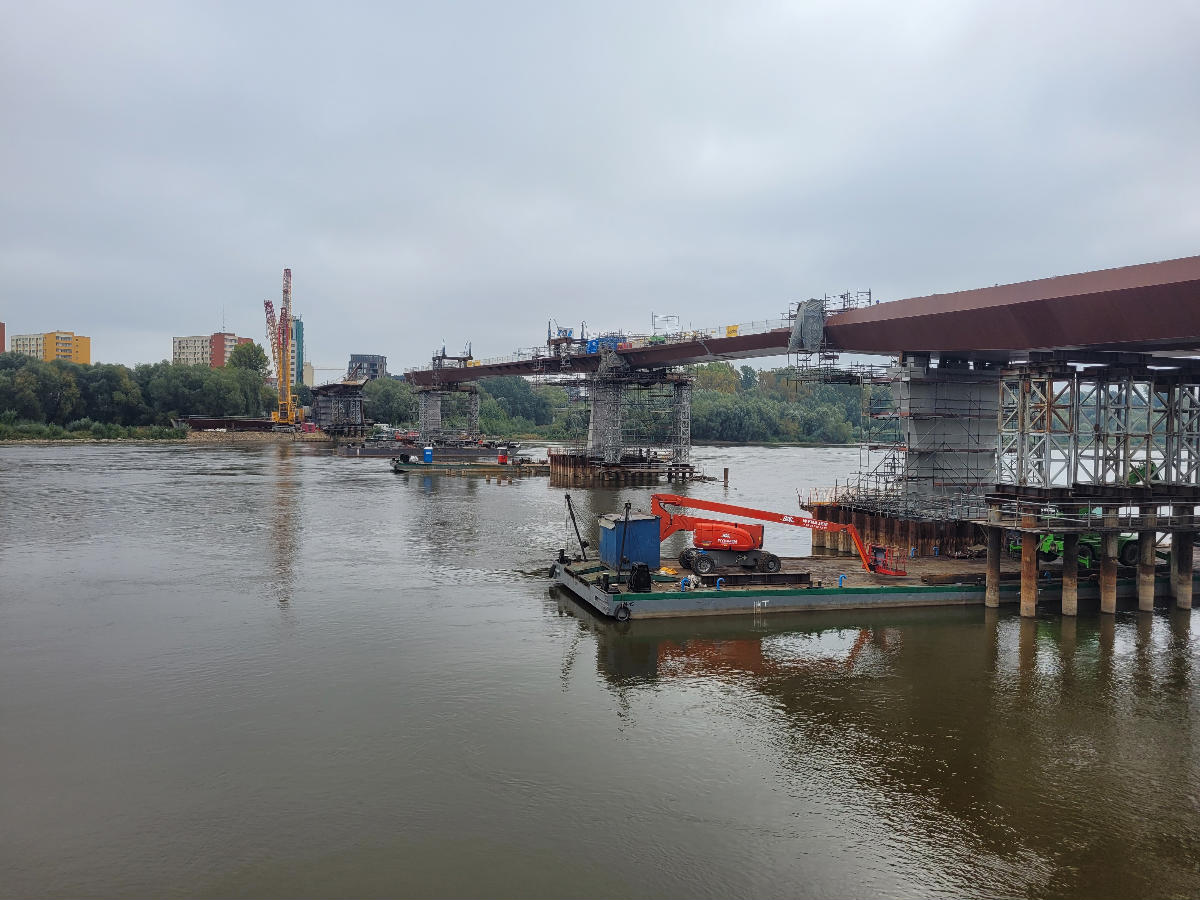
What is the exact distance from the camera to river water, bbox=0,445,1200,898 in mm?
15523

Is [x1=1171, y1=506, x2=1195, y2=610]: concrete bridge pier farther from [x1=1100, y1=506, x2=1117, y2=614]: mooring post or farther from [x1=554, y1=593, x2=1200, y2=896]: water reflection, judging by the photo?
[x1=1100, y1=506, x2=1117, y2=614]: mooring post

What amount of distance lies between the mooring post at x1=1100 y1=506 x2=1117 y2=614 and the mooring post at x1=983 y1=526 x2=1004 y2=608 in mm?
4010

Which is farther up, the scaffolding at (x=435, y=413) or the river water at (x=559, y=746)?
the scaffolding at (x=435, y=413)

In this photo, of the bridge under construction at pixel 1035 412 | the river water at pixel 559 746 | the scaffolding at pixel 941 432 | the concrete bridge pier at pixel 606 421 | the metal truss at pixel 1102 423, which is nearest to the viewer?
the river water at pixel 559 746

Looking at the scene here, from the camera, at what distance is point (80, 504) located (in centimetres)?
6656

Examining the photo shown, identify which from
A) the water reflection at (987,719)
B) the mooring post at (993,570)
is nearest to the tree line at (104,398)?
the water reflection at (987,719)

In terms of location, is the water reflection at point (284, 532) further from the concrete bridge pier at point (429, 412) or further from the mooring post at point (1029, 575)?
the concrete bridge pier at point (429, 412)

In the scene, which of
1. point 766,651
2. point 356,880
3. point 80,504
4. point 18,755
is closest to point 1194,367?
point 766,651

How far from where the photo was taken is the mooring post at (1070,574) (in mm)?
34031

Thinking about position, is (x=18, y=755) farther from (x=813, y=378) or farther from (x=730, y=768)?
(x=813, y=378)

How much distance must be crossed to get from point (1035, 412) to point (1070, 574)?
7.53 meters

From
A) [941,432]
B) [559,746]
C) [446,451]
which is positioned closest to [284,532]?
[559,746]

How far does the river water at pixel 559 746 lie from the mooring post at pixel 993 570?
3.60 feet

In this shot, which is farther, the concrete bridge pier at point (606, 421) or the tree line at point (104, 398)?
the tree line at point (104, 398)
